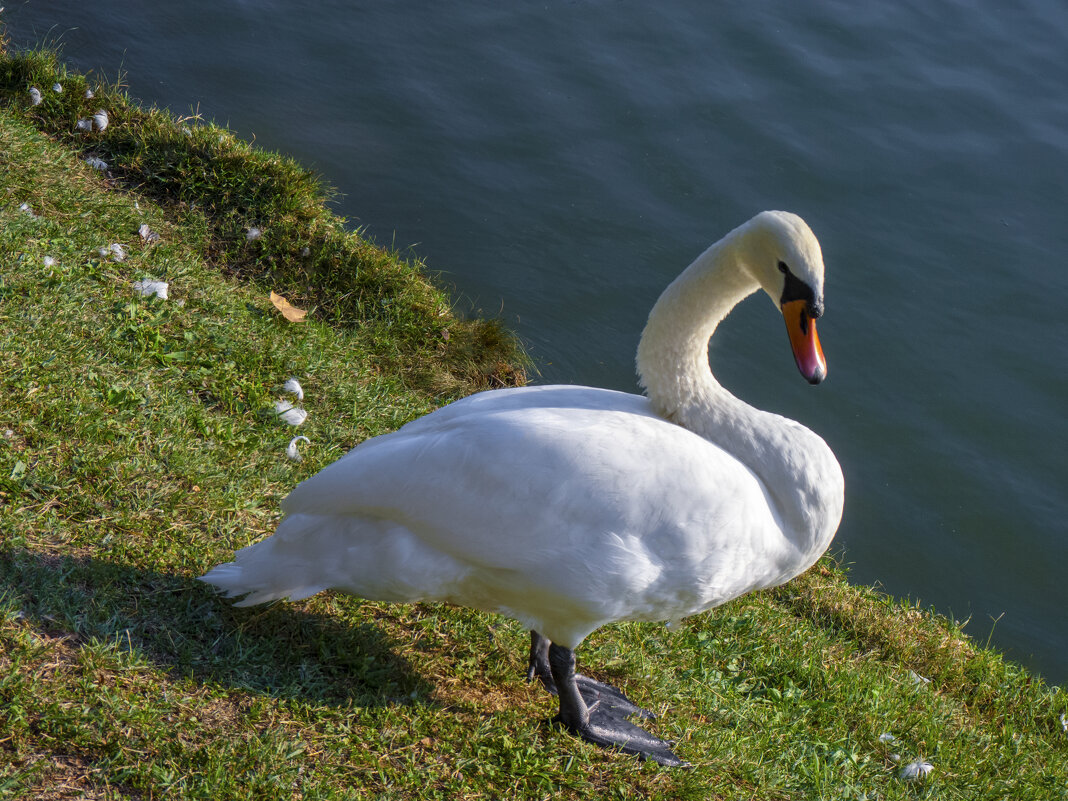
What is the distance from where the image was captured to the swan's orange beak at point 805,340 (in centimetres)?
306

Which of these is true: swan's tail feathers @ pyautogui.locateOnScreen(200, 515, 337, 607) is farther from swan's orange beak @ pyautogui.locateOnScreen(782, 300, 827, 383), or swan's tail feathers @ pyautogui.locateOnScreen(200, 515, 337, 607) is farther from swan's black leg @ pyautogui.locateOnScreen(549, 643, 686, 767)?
swan's orange beak @ pyautogui.locateOnScreen(782, 300, 827, 383)

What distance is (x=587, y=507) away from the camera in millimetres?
2625

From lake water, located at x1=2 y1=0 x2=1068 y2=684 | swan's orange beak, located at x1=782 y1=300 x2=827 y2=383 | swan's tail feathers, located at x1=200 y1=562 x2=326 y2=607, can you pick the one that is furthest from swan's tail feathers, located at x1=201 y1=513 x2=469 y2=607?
lake water, located at x1=2 y1=0 x2=1068 y2=684

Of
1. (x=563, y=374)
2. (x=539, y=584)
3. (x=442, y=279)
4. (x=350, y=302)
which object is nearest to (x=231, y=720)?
(x=539, y=584)

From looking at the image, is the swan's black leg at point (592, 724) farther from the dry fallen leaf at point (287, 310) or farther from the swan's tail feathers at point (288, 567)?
the dry fallen leaf at point (287, 310)

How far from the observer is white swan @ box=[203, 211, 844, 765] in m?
2.65

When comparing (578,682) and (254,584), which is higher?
(254,584)

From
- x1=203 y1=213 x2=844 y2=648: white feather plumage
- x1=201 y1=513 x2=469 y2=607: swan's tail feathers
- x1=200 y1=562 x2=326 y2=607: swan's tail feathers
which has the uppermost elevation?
x1=203 y1=213 x2=844 y2=648: white feather plumage

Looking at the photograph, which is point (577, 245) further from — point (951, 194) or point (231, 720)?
point (231, 720)

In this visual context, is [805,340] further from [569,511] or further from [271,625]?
[271,625]

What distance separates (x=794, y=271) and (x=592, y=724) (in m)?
1.44

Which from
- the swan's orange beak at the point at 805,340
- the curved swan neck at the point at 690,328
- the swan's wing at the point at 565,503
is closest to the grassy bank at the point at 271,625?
the swan's wing at the point at 565,503

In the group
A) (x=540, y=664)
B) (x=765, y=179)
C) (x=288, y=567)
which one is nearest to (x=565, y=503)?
(x=288, y=567)

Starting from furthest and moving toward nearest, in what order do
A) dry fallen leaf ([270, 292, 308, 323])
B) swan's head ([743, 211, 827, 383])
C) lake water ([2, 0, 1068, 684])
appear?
lake water ([2, 0, 1068, 684]), dry fallen leaf ([270, 292, 308, 323]), swan's head ([743, 211, 827, 383])
